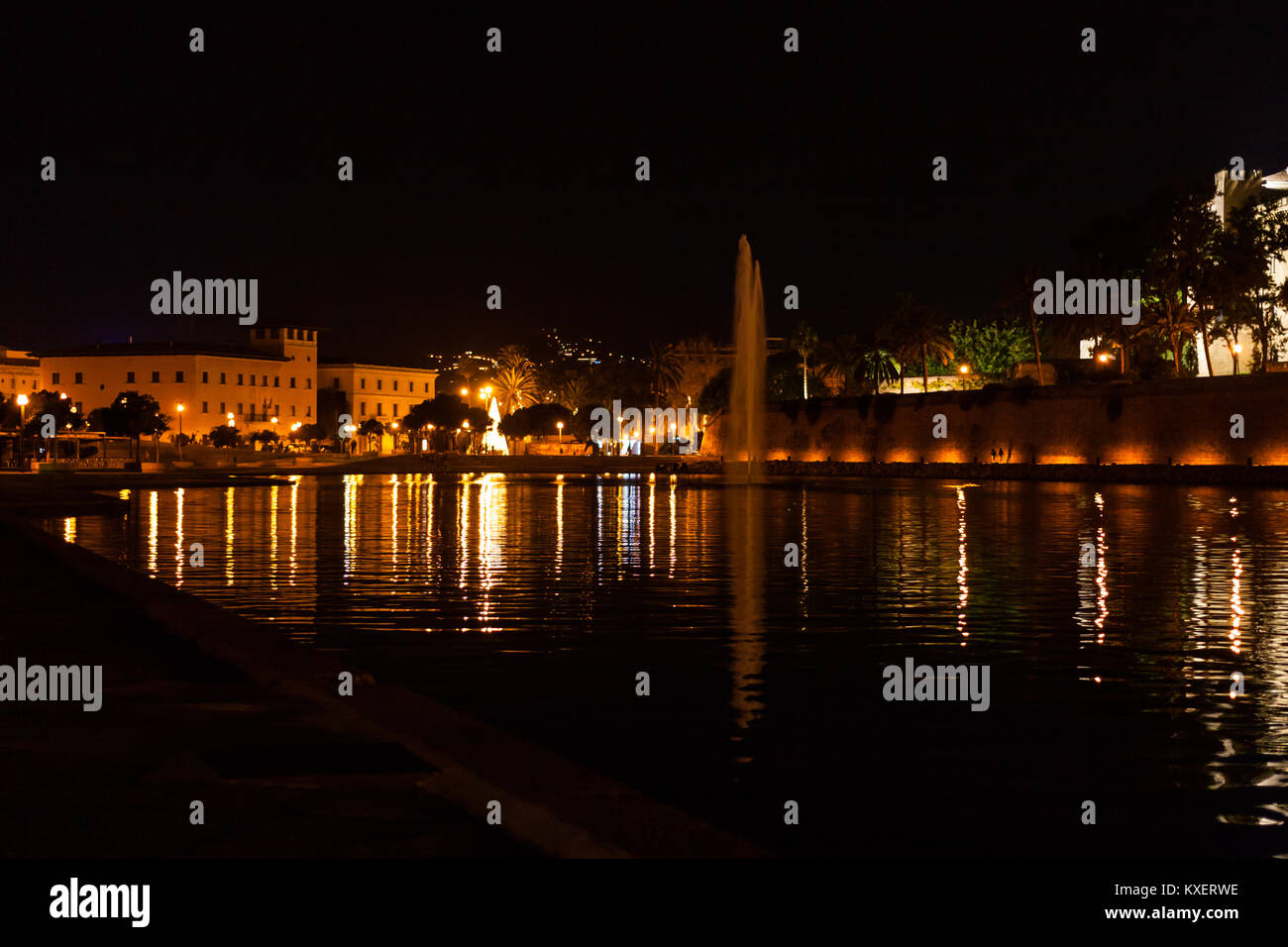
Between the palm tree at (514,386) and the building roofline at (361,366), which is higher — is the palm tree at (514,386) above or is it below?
below

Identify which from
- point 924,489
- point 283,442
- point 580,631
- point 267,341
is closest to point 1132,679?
point 580,631

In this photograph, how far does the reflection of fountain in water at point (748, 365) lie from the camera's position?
199 ft

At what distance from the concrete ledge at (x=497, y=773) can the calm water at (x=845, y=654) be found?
30.3 inches

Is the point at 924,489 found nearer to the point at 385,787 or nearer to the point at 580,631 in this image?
the point at 580,631

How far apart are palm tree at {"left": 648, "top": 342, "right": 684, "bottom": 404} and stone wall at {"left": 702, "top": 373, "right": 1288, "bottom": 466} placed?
29641 mm

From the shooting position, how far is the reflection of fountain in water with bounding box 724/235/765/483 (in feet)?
199

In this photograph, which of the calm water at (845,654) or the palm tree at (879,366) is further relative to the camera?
the palm tree at (879,366)

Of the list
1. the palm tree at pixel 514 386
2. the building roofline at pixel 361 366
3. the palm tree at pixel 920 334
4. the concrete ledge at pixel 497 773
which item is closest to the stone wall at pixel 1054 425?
the palm tree at pixel 920 334

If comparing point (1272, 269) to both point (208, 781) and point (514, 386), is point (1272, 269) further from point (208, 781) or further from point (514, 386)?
point (208, 781)

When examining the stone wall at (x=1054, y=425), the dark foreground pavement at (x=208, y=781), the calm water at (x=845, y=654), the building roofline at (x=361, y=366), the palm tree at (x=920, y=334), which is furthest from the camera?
the building roofline at (x=361, y=366)

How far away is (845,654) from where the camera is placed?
37.4 ft

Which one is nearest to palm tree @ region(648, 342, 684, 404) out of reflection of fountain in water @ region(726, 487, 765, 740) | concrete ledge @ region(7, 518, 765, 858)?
reflection of fountain in water @ region(726, 487, 765, 740)

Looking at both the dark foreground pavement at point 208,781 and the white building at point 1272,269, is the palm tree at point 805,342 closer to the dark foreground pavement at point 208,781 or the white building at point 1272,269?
the white building at point 1272,269

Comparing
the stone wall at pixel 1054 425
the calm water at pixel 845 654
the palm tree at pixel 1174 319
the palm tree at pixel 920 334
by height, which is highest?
the palm tree at pixel 920 334
